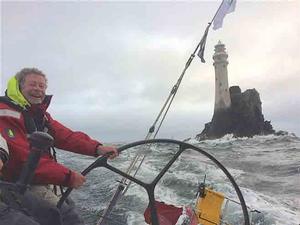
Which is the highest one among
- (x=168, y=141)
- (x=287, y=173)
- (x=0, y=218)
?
(x=287, y=173)

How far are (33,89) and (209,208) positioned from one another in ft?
4.95

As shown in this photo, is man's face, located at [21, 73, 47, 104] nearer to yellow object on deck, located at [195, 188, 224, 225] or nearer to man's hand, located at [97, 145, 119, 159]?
man's hand, located at [97, 145, 119, 159]

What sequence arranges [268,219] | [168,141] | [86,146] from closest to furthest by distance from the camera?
[168,141] → [86,146] → [268,219]

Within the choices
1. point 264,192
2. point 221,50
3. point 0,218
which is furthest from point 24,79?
point 221,50

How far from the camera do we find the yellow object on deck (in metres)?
3.39

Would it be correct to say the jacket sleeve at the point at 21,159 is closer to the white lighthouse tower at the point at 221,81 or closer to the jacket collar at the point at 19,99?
the jacket collar at the point at 19,99

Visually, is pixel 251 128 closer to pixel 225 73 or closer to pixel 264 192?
pixel 225 73

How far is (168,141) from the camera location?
9.29 ft

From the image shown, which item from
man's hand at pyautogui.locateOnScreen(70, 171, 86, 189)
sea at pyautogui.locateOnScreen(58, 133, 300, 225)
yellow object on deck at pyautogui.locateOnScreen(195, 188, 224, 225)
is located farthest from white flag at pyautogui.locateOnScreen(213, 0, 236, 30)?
man's hand at pyautogui.locateOnScreen(70, 171, 86, 189)

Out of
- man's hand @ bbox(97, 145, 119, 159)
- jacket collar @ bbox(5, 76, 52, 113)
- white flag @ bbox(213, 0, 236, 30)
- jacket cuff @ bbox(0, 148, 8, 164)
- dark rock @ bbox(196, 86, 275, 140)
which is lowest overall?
jacket cuff @ bbox(0, 148, 8, 164)

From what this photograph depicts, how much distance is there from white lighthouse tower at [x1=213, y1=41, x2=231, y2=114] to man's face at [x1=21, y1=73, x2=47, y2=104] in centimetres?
4215

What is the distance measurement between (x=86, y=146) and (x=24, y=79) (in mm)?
607

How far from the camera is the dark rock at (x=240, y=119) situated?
4606cm

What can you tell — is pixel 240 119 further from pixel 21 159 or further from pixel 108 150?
pixel 21 159
